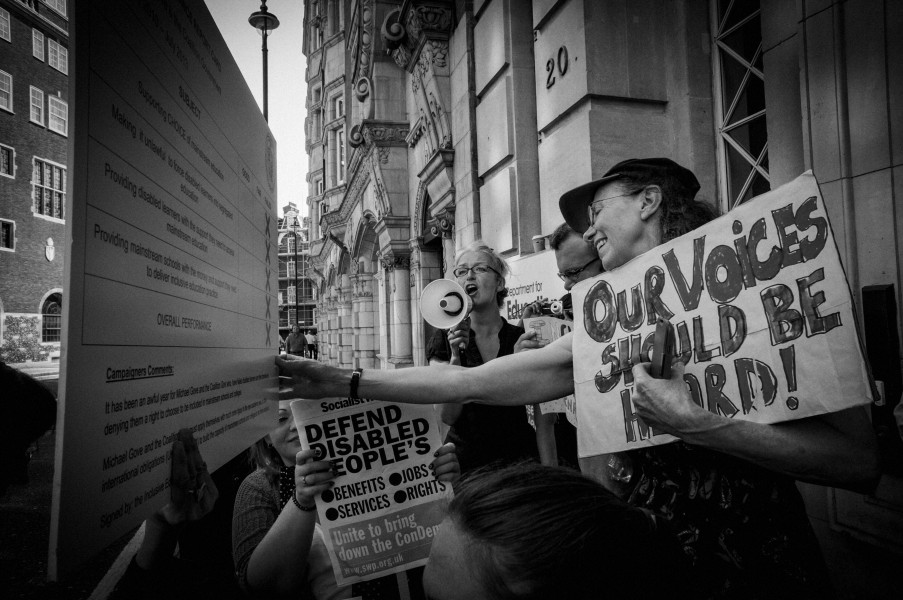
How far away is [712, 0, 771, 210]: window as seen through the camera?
11.7 ft

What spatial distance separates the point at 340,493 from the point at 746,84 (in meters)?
3.92

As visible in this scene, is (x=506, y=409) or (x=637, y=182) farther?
(x=506, y=409)

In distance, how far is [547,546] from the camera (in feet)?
2.95

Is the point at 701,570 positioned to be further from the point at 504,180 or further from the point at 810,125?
the point at 504,180

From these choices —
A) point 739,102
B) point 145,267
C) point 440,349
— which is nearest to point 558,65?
point 739,102

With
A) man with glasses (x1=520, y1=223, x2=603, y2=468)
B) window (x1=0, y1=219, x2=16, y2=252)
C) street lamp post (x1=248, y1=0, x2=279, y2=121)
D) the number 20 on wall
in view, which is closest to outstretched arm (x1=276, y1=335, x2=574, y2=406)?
man with glasses (x1=520, y1=223, x2=603, y2=468)

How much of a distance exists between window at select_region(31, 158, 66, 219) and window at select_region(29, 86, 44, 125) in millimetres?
1961

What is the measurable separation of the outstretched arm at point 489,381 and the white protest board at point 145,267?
47 centimetres

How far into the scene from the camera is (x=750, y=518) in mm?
1359

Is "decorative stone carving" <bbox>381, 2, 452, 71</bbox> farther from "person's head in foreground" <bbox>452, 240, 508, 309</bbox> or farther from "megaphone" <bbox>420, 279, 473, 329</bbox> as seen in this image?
"megaphone" <bbox>420, 279, 473, 329</bbox>

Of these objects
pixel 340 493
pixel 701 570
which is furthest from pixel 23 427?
pixel 701 570

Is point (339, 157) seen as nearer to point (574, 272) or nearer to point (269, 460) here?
point (574, 272)

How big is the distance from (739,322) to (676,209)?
476 mm

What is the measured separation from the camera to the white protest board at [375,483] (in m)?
1.93
